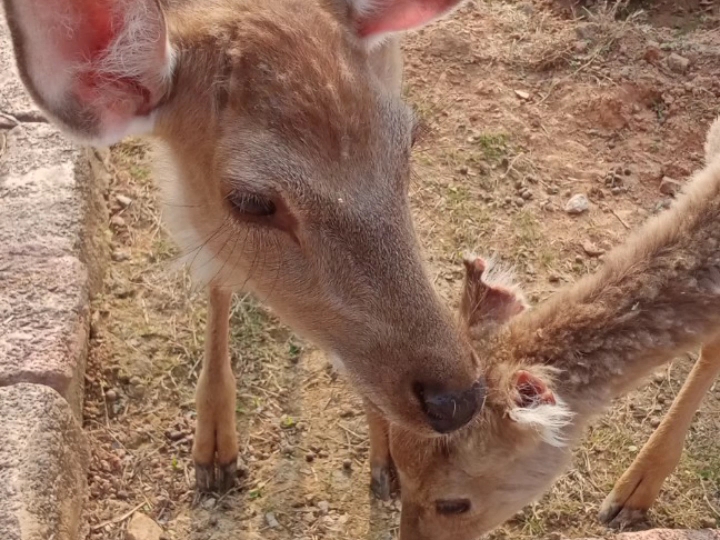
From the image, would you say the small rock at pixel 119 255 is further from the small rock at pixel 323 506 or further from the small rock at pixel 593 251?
the small rock at pixel 593 251

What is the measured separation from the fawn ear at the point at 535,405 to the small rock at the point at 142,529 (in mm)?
2065

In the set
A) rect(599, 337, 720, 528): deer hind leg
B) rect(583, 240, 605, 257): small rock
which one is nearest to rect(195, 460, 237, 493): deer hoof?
rect(599, 337, 720, 528): deer hind leg

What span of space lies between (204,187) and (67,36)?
2.33 ft

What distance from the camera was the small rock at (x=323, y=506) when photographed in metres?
4.34

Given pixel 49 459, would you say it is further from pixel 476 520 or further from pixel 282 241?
pixel 476 520

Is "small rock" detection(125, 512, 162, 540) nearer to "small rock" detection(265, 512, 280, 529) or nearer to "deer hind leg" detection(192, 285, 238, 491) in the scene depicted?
"deer hind leg" detection(192, 285, 238, 491)

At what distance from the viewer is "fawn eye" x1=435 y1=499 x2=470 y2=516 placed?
3473 millimetres

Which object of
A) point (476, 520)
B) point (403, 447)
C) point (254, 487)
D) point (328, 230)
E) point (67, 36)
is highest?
point (67, 36)

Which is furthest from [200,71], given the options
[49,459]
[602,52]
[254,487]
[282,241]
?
[602,52]

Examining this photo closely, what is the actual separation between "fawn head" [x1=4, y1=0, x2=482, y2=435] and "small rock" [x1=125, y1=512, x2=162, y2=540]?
180 cm

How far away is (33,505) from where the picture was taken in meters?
3.53

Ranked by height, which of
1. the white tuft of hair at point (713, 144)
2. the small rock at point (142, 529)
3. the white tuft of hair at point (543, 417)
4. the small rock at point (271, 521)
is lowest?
the small rock at point (142, 529)

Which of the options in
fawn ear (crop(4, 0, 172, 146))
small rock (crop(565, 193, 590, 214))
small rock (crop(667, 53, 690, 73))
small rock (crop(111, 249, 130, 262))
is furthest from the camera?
small rock (crop(667, 53, 690, 73))

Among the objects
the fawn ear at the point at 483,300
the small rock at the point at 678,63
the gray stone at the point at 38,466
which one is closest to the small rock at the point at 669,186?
the small rock at the point at 678,63
